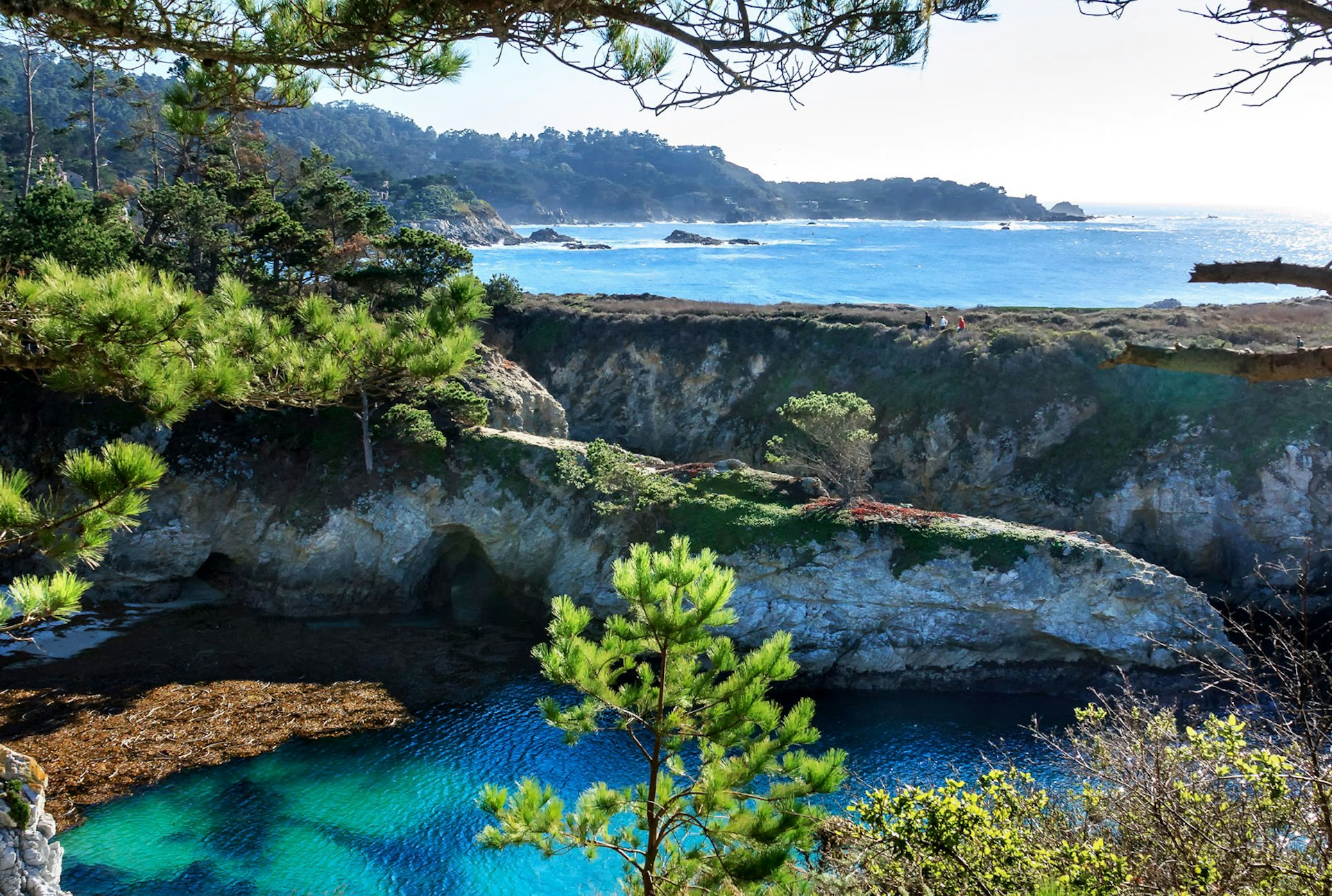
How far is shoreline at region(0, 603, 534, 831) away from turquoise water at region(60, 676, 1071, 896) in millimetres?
715

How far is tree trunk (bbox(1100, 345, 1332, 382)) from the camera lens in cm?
395

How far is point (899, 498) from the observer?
112ft

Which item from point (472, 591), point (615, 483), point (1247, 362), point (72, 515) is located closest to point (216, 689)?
point (472, 591)

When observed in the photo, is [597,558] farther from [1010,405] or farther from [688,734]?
[1010,405]

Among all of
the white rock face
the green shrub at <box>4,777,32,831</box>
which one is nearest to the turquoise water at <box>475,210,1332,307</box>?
the white rock face

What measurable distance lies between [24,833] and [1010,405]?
34.1m

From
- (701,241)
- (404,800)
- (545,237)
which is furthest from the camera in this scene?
(701,241)

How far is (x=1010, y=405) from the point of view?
34500 millimetres

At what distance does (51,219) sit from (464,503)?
49.3ft

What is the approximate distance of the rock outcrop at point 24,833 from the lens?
11070mm

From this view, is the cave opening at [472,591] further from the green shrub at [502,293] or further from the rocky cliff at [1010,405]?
the green shrub at [502,293]

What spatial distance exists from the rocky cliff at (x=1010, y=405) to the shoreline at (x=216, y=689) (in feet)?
61.1

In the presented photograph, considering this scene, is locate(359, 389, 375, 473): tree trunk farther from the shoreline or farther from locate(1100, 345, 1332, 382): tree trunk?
locate(1100, 345, 1332, 382): tree trunk

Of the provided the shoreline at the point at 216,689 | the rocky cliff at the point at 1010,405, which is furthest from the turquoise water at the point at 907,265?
the shoreline at the point at 216,689
